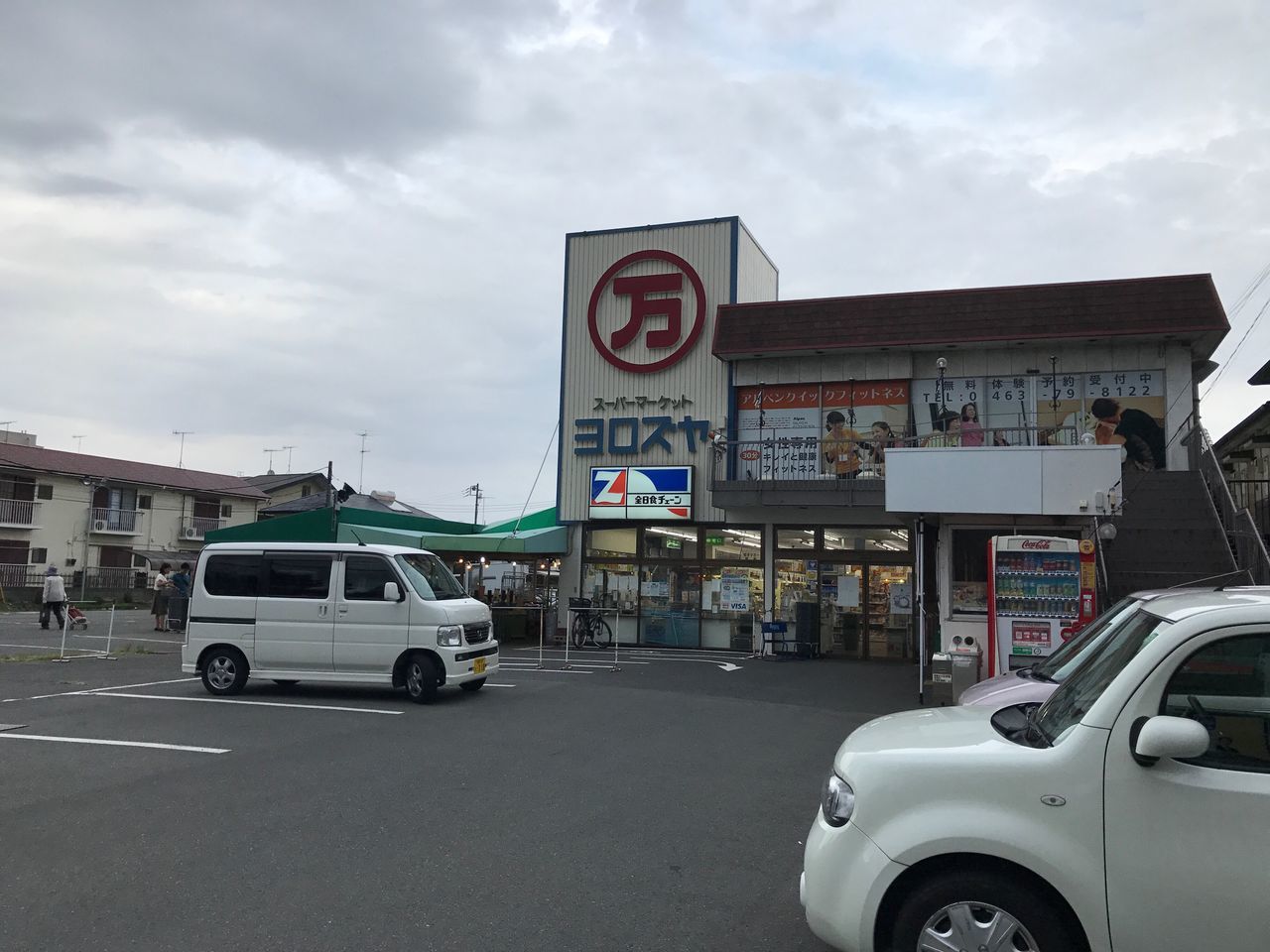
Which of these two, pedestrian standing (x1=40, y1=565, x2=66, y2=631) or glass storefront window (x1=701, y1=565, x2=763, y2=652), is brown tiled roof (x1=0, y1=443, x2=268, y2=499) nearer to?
pedestrian standing (x1=40, y1=565, x2=66, y2=631)

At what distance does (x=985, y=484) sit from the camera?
13570mm

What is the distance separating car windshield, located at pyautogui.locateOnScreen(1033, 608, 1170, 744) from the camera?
11.3 feet

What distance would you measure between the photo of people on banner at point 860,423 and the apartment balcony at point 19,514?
1430 inches

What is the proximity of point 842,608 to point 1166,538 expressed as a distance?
8.08 m

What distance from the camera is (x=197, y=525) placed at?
48.2 metres

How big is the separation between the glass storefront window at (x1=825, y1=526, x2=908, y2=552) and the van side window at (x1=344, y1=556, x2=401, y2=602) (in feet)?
38.4

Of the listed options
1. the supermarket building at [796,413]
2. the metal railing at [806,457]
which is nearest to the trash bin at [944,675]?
the supermarket building at [796,413]

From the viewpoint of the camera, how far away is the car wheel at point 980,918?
319 cm

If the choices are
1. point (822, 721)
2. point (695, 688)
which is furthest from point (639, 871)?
point (695, 688)

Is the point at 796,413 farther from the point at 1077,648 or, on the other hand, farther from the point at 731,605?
the point at 1077,648

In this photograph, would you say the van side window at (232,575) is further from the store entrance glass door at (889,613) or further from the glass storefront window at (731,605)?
the store entrance glass door at (889,613)

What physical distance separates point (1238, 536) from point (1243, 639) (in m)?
11.1

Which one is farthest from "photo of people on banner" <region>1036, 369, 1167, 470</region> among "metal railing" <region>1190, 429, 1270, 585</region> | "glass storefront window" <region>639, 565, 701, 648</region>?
"glass storefront window" <region>639, 565, 701, 648</region>

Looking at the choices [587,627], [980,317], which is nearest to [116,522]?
[587,627]
